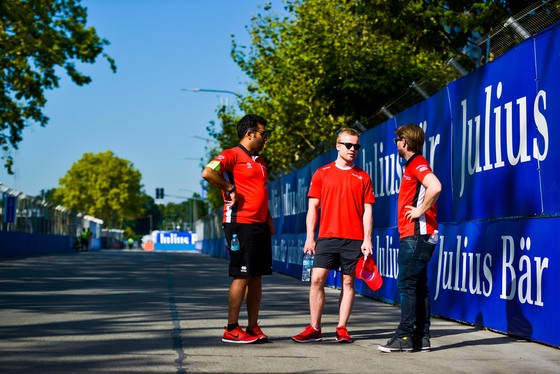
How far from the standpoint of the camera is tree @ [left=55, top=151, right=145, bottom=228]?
136 m

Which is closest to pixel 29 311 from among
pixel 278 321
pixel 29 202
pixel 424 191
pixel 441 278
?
pixel 278 321

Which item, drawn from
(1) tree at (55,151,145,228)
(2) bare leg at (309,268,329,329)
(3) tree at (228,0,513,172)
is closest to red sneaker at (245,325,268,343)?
(2) bare leg at (309,268,329,329)

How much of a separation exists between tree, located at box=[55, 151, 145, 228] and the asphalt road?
122752mm

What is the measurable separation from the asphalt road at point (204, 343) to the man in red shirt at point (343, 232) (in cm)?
28

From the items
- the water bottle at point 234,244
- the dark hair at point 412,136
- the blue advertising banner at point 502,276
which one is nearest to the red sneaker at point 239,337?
the water bottle at point 234,244

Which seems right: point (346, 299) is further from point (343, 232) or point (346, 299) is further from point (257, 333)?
point (257, 333)

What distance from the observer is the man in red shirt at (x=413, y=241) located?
8211 millimetres

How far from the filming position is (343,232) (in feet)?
29.1

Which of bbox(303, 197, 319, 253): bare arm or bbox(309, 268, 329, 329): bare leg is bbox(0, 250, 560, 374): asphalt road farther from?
bbox(303, 197, 319, 253): bare arm

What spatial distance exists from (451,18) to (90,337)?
49.8ft

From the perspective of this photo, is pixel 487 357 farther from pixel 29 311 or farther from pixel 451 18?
pixel 451 18

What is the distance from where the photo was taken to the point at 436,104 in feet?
40.9

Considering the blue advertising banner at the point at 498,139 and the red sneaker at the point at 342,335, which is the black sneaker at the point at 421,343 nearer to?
the red sneaker at the point at 342,335

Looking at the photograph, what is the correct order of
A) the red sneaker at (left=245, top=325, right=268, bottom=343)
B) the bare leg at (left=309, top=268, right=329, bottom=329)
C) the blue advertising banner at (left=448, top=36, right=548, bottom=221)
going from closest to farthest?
the red sneaker at (left=245, top=325, right=268, bottom=343)
the bare leg at (left=309, top=268, right=329, bottom=329)
the blue advertising banner at (left=448, top=36, right=548, bottom=221)
